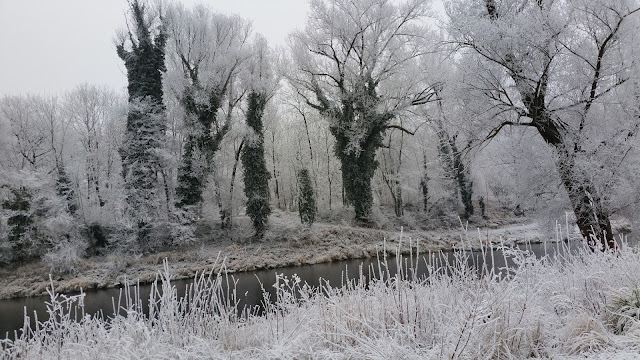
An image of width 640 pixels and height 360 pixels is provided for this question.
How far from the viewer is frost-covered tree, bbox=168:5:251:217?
22227mm

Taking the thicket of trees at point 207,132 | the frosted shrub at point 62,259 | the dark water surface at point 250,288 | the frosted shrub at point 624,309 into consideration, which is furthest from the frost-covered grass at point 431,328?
the frosted shrub at point 62,259

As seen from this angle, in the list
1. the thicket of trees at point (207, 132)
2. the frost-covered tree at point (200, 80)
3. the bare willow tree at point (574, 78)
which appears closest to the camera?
the bare willow tree at point (574, 78)

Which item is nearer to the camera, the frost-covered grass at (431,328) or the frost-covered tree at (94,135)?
the frost-covered grass at (431,328)

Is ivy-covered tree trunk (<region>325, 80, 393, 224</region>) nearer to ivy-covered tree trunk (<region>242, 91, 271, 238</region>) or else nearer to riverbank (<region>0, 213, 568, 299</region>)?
riverbank (<region>0, 213, 568, 299</region>)

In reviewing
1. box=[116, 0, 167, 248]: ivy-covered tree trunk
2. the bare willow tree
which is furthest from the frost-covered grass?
box=[116, 0, 167, 248]: ivy-covered tree trunk

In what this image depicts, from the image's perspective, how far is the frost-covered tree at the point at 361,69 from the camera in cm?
2288

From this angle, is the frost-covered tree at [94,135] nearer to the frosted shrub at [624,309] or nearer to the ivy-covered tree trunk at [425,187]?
the ivy-covered tree trunk at [425,187]

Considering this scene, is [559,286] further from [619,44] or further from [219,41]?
[219,41]

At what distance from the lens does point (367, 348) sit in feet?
9.27

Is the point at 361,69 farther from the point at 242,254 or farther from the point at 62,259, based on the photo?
the point at 62,259

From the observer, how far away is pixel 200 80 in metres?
22.9

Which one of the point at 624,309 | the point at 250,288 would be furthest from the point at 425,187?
the point at 624,309

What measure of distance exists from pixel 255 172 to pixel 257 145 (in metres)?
1.48

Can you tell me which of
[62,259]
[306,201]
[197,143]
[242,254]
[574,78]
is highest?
[197,143]
